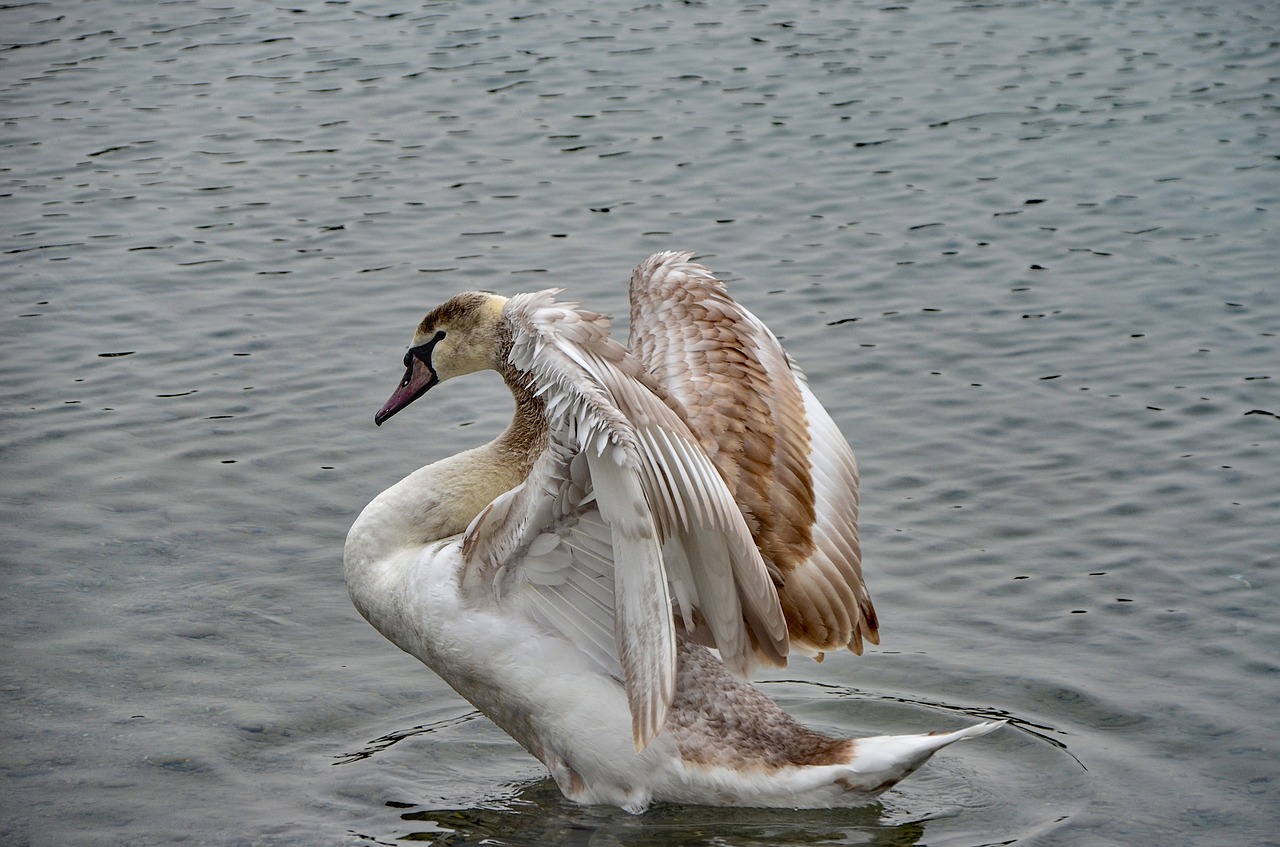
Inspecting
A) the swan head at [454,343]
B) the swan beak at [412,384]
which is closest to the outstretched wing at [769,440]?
the swan head at [454,343]

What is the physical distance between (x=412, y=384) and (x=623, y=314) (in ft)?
12.0

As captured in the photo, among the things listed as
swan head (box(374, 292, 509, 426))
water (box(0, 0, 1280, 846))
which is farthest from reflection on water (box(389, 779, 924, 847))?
swan head (box(374, 292, 509, 426))

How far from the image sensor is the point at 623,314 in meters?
9.95

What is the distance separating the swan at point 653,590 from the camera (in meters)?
4.80

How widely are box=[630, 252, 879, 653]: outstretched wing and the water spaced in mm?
725

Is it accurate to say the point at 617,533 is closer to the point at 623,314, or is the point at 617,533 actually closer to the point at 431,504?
the point at 431,504

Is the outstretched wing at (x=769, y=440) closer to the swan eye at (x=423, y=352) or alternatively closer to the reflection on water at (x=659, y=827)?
the reflection on water at (x=659, y=827)

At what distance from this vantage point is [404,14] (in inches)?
693

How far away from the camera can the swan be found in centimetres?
480

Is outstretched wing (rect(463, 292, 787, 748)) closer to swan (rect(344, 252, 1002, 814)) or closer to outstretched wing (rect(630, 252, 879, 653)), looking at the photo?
swan (rect(344, 252, 1002, 814))

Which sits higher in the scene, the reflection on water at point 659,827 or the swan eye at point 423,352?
the swan eye at point 423,352

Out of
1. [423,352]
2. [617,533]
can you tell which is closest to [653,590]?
[617,533]

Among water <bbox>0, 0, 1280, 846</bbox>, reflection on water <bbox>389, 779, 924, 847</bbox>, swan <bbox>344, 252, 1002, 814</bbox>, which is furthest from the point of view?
water <bbox>0, 0, 1280, 846</bbox>

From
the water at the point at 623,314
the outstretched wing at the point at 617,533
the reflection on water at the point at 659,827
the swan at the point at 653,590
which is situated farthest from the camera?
the water at the point at 623,314
